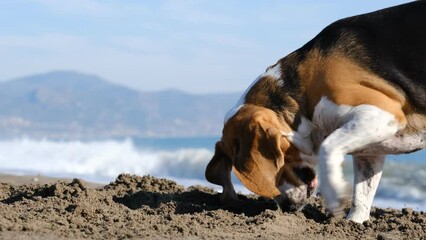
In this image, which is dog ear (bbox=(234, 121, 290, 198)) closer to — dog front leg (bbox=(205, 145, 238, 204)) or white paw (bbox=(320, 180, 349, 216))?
white paw (bbox=(320, 180, 349, 216))

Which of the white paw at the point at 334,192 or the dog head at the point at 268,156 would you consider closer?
the white paw at the point at 334,192

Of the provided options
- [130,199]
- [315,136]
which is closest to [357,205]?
[315,136]

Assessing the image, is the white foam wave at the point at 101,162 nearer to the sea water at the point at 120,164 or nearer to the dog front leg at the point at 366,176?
the sea water at the point at 120,164

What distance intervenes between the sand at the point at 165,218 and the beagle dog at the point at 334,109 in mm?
313

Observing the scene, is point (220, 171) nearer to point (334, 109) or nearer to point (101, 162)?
point (334, 109)

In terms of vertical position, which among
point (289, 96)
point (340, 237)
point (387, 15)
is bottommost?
point (340, 237)

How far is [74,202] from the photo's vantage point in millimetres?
7379

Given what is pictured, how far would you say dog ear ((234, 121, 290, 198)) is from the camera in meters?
6.89

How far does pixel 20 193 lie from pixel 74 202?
1.28 meters

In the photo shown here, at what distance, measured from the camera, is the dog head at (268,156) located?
272 inches

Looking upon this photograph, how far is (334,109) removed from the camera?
6789 millimetres

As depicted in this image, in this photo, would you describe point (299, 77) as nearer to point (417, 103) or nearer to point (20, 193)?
point (417, 103)

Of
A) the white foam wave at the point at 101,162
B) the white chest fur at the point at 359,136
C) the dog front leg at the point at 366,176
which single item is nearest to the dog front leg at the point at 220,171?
the white chest fur at the point at 359,136

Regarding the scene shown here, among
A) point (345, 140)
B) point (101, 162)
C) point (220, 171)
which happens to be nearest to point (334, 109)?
point (345, 140)
